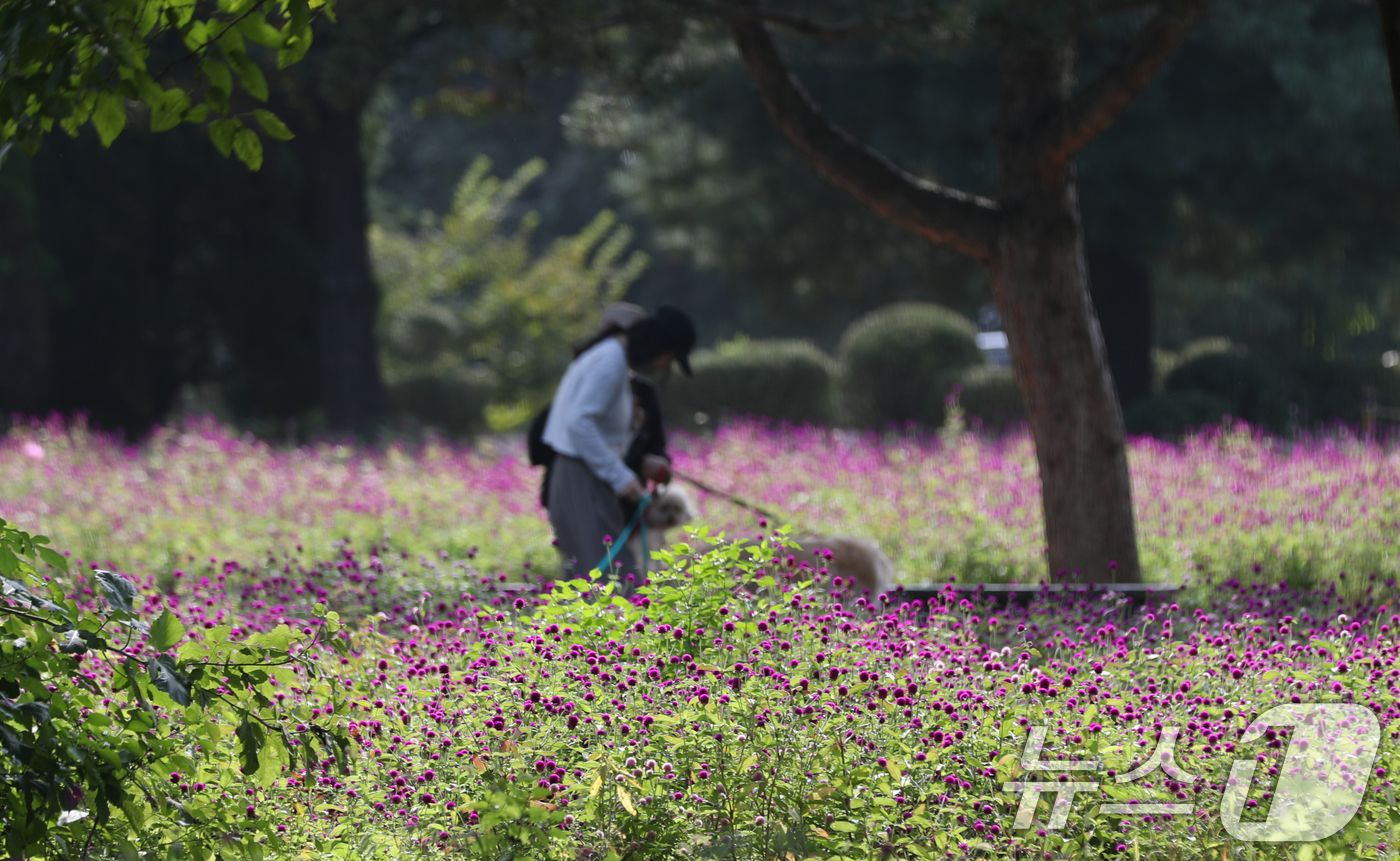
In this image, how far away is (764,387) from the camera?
1917cm

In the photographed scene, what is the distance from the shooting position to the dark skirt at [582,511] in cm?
580

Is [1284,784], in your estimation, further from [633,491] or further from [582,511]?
[582,511]

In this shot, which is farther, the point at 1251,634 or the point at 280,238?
the point at 280,238

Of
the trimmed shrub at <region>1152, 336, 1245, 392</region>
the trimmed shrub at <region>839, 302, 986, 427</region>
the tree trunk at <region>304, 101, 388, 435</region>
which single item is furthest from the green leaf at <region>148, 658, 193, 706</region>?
the trimmed shrub at <region>1152, 336, 1245, 392</region>

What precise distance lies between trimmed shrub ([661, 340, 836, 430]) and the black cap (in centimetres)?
1290

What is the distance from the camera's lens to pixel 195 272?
53.9 ft

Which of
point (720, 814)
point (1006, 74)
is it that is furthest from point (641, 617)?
point (1006, 74)

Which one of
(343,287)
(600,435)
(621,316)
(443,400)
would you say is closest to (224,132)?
(600,435)

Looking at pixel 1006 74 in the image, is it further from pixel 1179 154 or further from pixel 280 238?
pixel 280 238

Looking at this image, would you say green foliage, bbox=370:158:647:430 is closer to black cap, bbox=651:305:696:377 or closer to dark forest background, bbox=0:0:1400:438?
dark forest background, bbox=0:0:1400:438

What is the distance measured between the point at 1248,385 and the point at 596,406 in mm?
14371

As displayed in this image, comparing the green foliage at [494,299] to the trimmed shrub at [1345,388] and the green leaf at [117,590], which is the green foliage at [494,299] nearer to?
the trimmed shrub at [1345,388]

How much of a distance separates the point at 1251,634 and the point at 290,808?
3408 mm

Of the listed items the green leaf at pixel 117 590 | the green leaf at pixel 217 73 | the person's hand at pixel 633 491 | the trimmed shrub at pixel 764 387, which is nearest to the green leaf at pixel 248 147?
the green leaf at pixel 217 73
